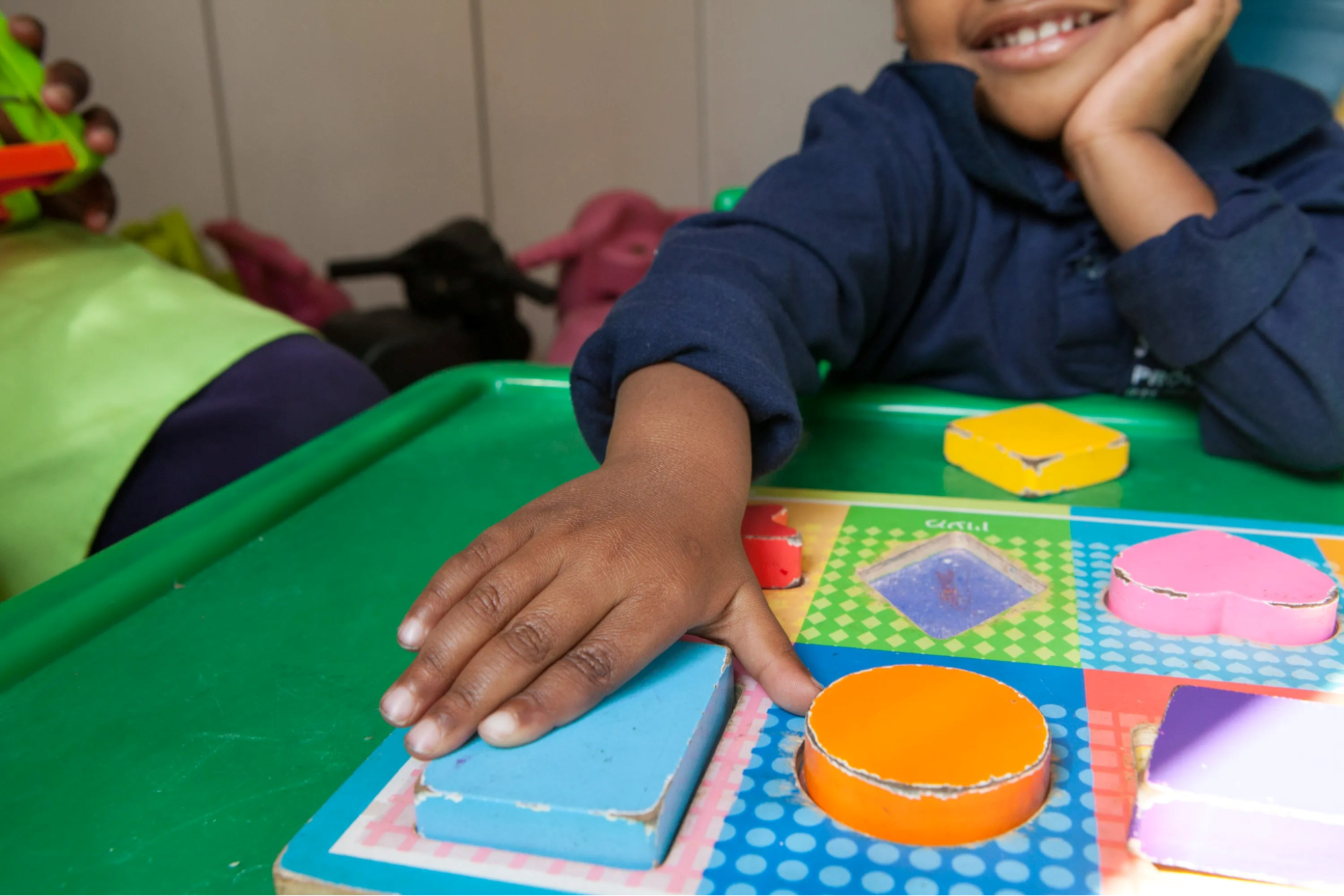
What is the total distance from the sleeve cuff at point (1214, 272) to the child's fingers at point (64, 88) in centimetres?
74

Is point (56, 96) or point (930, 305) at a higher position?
point (56, 96)

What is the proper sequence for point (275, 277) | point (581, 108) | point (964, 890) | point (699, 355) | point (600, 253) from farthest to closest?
point (581, 108), point (275, 277), point (600, 253), point (699, 355), point (964, 890)

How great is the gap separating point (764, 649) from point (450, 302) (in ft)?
3.29

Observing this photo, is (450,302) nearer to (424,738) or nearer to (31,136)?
(31,136)

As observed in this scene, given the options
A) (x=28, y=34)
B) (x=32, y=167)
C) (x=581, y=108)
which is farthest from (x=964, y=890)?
(x=581, y=108)

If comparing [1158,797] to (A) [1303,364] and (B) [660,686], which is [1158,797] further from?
(A) [1303,364]

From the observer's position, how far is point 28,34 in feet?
2.60

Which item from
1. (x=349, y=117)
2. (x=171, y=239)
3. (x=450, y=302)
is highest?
(x=349, y=117)

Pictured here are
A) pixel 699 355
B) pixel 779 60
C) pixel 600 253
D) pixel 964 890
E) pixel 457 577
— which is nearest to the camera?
pixel 964 890

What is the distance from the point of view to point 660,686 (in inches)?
14.4

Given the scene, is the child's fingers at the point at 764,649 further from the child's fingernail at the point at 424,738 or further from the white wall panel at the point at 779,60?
the white wall panel at the point at 779,60

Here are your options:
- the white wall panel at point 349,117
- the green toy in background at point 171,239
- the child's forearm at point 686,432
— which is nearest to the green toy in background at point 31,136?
the green toy in background at point 171,239

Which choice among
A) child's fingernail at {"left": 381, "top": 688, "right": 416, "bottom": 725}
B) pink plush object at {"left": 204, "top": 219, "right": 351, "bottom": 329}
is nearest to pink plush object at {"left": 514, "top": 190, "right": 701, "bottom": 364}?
pink plush object at {"left": 204, "top": 219, "right": 351, "bottom": 329}

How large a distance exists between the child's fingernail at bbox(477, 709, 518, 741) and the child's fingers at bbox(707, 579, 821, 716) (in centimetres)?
10
